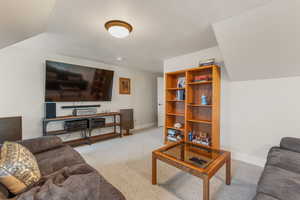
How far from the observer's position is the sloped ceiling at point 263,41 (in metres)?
1.48

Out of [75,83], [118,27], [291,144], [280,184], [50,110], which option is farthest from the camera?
[75,83]

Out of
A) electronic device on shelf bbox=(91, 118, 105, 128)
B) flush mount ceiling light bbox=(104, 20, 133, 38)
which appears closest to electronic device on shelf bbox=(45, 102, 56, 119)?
electronic device on shelf bbox=(91, 118, 105, 128)

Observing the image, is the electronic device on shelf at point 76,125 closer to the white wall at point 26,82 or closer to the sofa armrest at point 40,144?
the white wall at point 26,82

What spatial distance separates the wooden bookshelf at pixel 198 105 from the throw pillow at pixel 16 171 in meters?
2.48

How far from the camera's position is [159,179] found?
188 centimetres

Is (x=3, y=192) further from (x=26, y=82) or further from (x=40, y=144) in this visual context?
(x=26, y=82)

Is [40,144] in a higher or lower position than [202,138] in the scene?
higher

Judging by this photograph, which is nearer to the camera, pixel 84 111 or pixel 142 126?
pixel 84 111

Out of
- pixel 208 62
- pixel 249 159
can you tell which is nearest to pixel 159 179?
pixel 249 159

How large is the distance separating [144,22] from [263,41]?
1634 mm

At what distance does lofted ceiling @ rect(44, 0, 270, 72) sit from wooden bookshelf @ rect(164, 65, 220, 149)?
0.56 m

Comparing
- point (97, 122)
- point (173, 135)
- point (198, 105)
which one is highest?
point (198, 105)

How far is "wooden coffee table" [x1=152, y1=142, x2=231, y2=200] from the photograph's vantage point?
1.35 meters

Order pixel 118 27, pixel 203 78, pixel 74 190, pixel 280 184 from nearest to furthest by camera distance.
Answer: pixel 74 190, pixel 280 184, pixel 118 27, pixel 203 78
